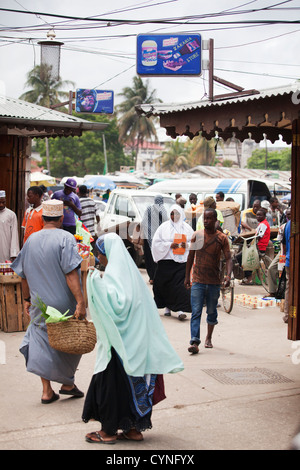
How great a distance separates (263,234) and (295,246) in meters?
7.41

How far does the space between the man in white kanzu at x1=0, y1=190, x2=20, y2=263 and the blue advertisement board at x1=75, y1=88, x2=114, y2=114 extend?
453 inches

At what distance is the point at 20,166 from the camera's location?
11.1 metres

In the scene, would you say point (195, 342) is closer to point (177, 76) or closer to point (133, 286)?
point (133, 286)

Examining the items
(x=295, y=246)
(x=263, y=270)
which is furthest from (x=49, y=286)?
(x=263, y=270)

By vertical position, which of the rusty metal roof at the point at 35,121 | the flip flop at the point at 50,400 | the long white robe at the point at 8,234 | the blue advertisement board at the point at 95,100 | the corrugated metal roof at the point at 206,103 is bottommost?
the flip flop at the point at 50,400

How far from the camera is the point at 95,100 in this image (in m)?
20.3

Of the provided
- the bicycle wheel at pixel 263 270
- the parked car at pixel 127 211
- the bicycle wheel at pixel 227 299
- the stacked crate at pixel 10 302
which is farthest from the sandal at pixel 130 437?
the parked car at pixel 127 211

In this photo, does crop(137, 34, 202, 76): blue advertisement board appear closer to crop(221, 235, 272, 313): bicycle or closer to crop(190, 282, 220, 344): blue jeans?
crop(221, 235, 272, 313): bicycle

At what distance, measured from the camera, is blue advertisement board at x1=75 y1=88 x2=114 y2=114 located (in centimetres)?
2005

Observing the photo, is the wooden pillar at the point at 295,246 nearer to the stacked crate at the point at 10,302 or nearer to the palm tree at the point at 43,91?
the stacked crate at the point at 10,302

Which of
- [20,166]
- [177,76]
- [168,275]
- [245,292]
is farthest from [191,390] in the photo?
[177,76]

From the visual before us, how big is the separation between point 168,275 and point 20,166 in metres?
3.27

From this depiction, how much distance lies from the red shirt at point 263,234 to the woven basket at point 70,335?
8376 millimetres

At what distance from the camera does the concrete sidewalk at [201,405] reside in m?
4.96
